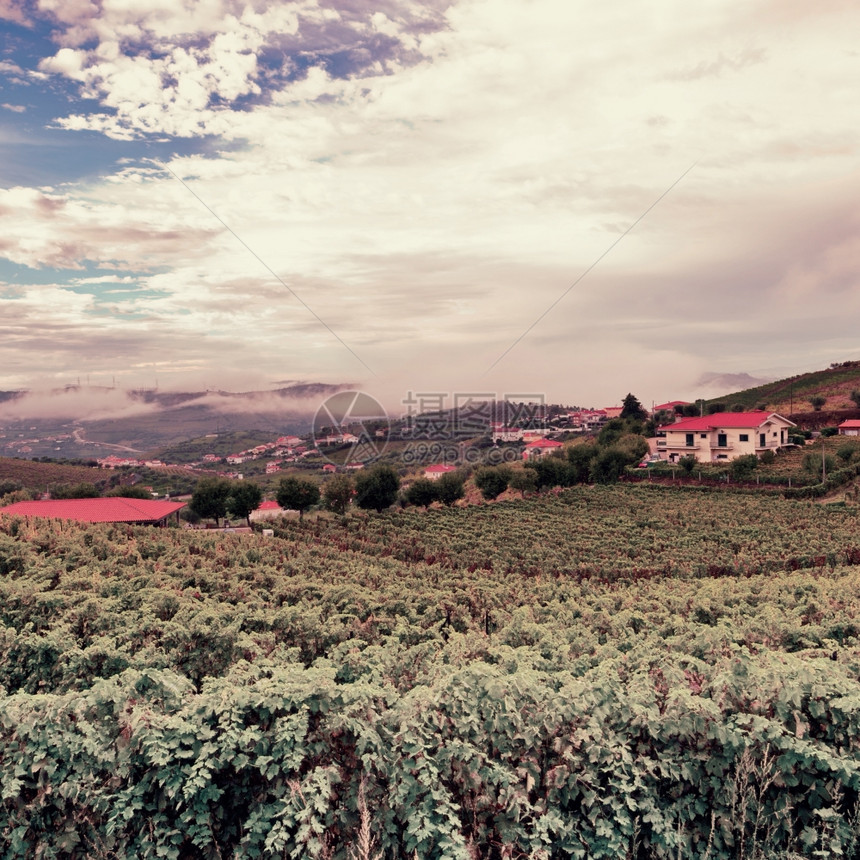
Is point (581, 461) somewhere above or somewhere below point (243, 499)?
above

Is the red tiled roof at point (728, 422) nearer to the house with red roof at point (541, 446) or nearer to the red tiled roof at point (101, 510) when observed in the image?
the house with red roof at point (541, 446)

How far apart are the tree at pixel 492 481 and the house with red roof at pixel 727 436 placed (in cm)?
2164

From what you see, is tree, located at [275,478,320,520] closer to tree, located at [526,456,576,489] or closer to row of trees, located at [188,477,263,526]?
row of trees, located at [188,477,263,526]

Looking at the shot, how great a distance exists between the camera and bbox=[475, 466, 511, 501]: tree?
60281 mm

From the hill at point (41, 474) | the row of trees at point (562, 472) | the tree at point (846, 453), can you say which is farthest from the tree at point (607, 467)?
the hill at point (41, 474)

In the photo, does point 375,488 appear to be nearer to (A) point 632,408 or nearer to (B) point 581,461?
(B) point 581,461

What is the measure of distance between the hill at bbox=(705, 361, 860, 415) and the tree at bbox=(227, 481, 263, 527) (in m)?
74.1

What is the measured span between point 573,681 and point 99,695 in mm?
4025

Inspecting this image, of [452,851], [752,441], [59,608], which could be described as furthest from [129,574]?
[752,441]

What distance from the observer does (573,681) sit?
5.10m

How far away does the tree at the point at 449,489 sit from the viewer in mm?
Answer: 58031

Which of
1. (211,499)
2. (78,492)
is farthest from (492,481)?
(78,492)

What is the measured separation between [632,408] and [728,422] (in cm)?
3356

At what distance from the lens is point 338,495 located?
176ft
